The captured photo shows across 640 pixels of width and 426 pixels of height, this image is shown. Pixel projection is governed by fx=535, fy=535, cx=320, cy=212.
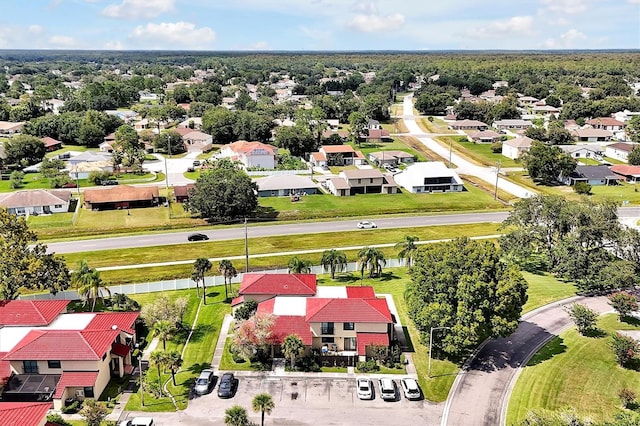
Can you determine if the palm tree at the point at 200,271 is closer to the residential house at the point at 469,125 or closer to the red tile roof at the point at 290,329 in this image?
the red tile roof at the point at 290,329

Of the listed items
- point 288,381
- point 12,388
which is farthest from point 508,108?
point 12,388

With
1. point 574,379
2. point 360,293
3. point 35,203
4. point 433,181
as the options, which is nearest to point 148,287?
point 360,293

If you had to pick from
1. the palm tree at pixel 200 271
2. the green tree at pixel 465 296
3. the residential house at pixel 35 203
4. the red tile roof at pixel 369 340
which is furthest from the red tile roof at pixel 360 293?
the residential house at pixel 35 203

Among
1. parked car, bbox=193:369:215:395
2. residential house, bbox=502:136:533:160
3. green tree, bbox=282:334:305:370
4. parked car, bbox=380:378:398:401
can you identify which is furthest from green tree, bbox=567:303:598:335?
residential house, bbox=502:136:533:160

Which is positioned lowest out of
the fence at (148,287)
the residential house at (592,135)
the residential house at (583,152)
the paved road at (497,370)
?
the paved road at (497,370)

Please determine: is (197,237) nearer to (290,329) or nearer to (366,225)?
(366,225)

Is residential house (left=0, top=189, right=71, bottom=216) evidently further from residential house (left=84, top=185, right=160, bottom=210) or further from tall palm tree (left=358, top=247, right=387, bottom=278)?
tall palm tree (left=358, top=247, right=387, bottom=278)
